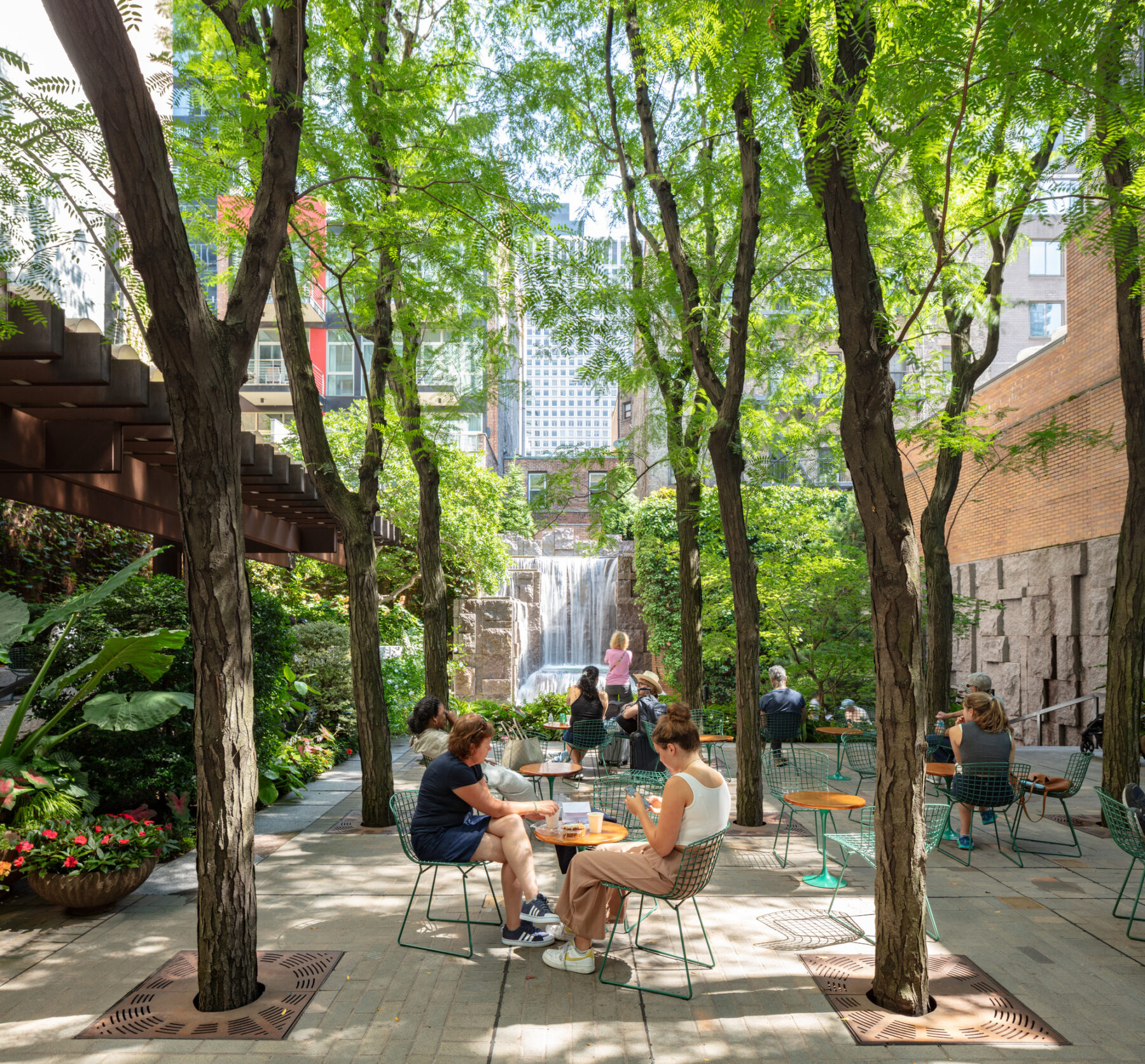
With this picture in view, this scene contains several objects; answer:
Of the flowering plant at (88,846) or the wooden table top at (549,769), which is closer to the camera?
the flowering plant at (88,846)

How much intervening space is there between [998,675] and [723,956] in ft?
48.0

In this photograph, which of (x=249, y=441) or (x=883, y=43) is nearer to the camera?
(x=883, y=43)

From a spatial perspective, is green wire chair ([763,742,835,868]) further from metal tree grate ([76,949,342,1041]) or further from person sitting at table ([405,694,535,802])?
metal tree grate ([76,949,342,1041])

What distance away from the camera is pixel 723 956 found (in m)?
4.83

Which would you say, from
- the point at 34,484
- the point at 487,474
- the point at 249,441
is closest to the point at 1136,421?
the point at 249,441

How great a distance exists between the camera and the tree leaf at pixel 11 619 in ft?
20.3

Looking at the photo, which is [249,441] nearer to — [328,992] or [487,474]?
[328,992]

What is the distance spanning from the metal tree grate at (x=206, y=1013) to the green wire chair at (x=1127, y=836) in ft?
15.7

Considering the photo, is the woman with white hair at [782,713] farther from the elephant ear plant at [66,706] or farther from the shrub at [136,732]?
the elephant ear plant at [66,706]

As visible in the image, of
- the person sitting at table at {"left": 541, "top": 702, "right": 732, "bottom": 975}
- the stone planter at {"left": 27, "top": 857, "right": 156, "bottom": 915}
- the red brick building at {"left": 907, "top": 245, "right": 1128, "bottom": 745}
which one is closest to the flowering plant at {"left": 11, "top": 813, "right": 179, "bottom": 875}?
the stone planter at {"left": 27, "top": 857, "right": 156, "bottom": 915}

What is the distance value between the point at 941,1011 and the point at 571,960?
183 centimetres

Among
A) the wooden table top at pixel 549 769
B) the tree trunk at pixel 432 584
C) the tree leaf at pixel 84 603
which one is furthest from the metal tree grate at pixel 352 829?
the tree leaf at pixel 84 603

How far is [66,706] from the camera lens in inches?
245

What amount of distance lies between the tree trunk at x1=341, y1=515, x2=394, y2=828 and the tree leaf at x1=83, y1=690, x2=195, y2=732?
184 centimetres
